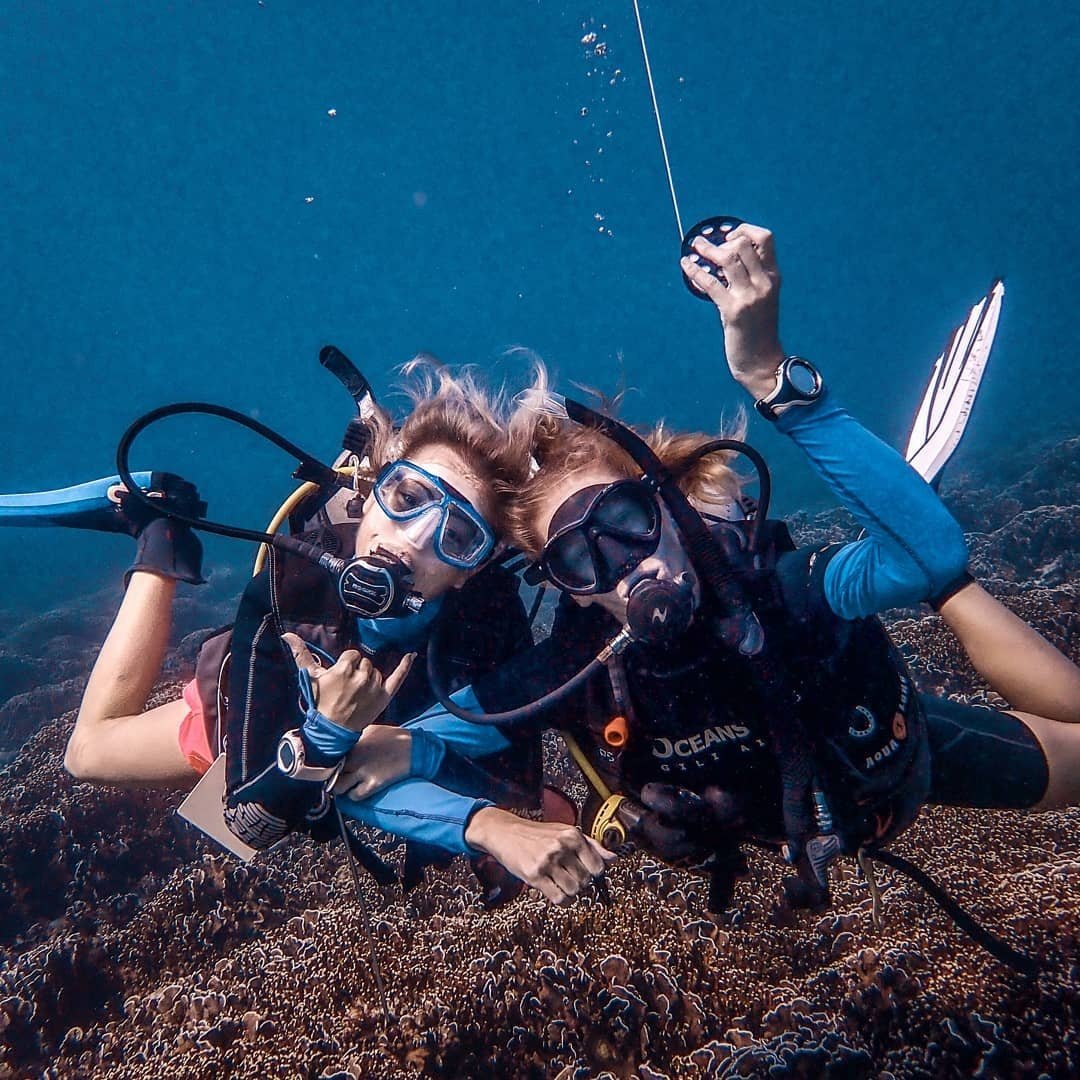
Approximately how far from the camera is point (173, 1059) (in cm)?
321

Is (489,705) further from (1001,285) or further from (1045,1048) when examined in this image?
(1001,285)

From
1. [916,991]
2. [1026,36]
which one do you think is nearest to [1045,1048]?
[916,991]

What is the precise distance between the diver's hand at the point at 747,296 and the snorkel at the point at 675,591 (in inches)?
17.2

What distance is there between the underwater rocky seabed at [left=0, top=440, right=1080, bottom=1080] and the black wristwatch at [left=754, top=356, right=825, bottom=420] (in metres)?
2.56

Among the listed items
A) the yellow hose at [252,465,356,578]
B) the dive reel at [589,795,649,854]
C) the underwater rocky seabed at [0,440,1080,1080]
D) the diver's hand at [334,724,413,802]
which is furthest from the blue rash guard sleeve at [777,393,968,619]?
the yellow hose at [252,465,356,578]

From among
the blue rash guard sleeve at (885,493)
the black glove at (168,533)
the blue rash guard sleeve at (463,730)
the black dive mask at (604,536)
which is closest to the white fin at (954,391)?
the blue rash guard sleeve at (885,493)

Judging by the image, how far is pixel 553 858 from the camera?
1910 millimetres

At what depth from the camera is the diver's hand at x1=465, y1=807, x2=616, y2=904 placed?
1.90 metres

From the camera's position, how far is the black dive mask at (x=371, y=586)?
2609 mm

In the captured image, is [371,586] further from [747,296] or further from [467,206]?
[467,206]

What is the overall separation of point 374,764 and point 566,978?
5.41 feet

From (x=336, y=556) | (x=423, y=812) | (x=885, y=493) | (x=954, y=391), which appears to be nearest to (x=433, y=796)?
(x=423, y=812)

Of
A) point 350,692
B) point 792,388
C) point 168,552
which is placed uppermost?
point 792,388

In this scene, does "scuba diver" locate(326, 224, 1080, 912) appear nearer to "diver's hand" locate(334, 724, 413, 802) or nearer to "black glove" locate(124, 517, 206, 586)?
"diver's hand" locate(334, 724, 413, 802)
